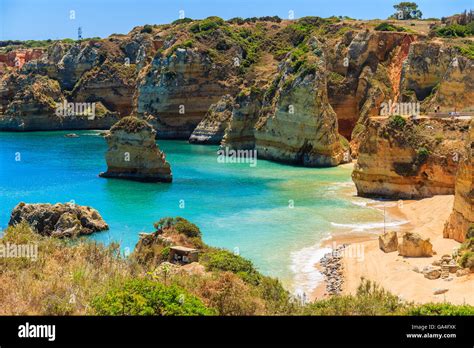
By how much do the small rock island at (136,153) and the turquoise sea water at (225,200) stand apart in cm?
159

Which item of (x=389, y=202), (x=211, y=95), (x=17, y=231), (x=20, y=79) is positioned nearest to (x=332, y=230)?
(x=389, y=202)

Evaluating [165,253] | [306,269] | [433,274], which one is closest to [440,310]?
[433,274]

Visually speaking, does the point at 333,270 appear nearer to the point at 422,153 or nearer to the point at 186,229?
the point at 186,229

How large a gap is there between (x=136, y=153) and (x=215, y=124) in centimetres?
3167

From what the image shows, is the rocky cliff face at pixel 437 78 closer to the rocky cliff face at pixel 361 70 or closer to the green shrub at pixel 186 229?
the rocky cliff face at pixel 361 70

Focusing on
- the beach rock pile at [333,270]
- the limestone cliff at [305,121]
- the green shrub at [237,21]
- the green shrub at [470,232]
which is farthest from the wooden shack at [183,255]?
the green shrub at [237,21]

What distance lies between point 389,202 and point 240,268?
23.2m

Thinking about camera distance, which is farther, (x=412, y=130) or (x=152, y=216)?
(x=412, y=130)

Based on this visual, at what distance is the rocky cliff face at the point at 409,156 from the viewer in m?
40.5

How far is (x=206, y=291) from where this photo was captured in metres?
13.8

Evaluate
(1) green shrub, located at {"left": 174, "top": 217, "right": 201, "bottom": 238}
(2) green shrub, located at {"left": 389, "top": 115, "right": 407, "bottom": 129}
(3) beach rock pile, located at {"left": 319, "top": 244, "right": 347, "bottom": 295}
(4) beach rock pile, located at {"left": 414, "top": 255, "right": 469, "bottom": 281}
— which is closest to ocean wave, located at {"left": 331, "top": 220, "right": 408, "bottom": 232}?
(3) beach rock pile, located at {"left": 319, "top": 244, "right": 347, "bottom": 295}

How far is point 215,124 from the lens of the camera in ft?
268
